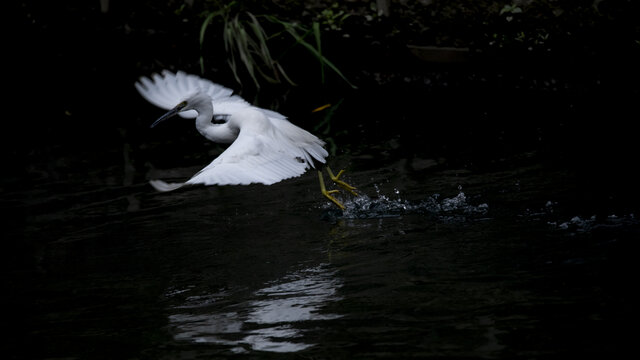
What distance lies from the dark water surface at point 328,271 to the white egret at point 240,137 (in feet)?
1.54

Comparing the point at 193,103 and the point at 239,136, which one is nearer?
the point at 239,136

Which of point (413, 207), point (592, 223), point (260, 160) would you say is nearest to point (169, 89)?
point (260, 160)

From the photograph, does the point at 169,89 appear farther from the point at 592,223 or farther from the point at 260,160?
the point at 592,223

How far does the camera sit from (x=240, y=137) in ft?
20.3

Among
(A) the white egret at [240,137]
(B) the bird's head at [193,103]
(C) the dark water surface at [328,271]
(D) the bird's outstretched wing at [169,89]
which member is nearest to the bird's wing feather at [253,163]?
(A) the white egret at [240,137]

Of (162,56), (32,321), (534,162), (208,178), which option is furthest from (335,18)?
(32,321)

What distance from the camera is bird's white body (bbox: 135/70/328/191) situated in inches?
217

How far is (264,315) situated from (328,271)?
0.77m

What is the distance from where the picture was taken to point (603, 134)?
26.4 ft

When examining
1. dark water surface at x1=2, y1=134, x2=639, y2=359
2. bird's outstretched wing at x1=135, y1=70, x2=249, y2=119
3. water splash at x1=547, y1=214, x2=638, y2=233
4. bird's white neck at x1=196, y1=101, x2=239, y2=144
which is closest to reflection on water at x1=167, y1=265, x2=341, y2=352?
dark water surface at x1=2, y1=134, x2=639, y2=359

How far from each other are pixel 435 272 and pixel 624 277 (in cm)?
100

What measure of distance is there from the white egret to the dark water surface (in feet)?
1.54

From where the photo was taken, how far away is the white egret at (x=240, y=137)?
18.1 feet

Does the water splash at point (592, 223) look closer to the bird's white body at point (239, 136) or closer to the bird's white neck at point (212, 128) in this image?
the bird's white body at point (239, 136)
